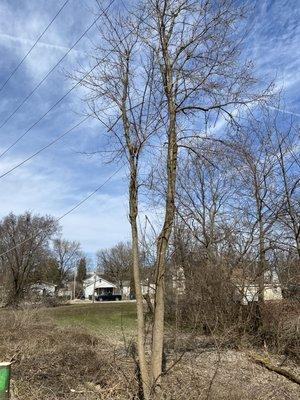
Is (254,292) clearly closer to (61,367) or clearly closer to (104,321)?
(61,367)

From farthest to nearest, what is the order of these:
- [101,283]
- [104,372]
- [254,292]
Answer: [101,283] < [254,292] < [104,372]

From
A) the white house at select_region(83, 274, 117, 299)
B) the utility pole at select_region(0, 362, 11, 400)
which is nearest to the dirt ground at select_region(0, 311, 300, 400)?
the utility pole at select_region(0, 362, 11, 400)

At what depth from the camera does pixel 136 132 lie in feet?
33.5

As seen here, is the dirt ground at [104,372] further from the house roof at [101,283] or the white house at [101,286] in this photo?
the house roof at [101,283]

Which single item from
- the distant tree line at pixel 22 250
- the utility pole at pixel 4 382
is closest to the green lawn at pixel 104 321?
the utility pole at pixel 4 382

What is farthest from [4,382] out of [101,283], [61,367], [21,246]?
[101,283]

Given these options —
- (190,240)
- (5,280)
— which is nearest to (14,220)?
(5,280)

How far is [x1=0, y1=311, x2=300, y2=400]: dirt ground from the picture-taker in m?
10.0

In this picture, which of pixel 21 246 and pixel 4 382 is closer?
pixel 4 382

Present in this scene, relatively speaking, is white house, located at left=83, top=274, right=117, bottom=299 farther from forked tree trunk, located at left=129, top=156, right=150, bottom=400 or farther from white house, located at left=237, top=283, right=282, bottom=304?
forked tree trunk, located at left=129, top=156, right=150, bottom=400

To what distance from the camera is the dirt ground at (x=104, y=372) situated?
10.0 m

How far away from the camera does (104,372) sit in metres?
11.4

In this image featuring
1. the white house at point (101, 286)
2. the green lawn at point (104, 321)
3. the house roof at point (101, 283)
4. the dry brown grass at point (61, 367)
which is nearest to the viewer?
the dry brown grass at point (61, 367)

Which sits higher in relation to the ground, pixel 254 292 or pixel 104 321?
pixel 254 292
